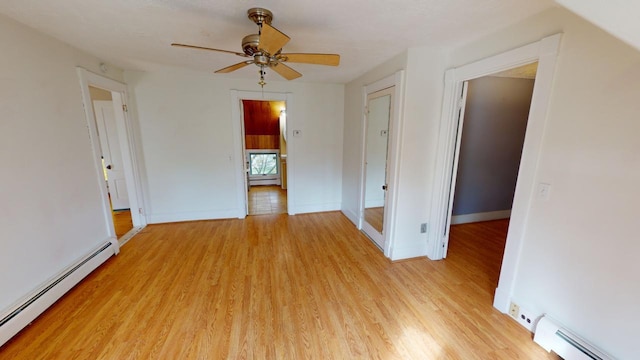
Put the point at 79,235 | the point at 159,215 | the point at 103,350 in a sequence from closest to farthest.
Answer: the point at 103,350 → the point at 79,235 → the point at 159,215

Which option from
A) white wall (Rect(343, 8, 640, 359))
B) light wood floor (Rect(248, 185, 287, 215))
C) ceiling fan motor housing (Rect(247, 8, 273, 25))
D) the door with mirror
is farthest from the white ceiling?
light wood floor (Rect(248, 185, 287, 215))

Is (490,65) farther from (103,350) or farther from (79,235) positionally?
(79,235)

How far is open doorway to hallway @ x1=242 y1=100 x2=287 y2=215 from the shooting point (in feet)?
19.9

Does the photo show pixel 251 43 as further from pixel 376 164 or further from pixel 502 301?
pixel 502 301

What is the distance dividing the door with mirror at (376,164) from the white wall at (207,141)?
1.03 metres

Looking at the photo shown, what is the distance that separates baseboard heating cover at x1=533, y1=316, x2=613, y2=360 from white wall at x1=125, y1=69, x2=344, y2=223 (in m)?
3.30

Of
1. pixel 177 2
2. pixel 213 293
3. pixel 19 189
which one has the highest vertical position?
pixel 177 2

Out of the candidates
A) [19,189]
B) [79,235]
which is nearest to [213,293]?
[79,235]

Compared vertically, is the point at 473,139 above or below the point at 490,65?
below

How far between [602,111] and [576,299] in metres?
1.16

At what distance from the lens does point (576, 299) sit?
59.1 inches

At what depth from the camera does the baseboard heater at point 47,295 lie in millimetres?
1649

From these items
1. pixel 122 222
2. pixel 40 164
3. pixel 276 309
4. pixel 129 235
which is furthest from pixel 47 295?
pixel 122 222

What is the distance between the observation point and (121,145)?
11.1ft
